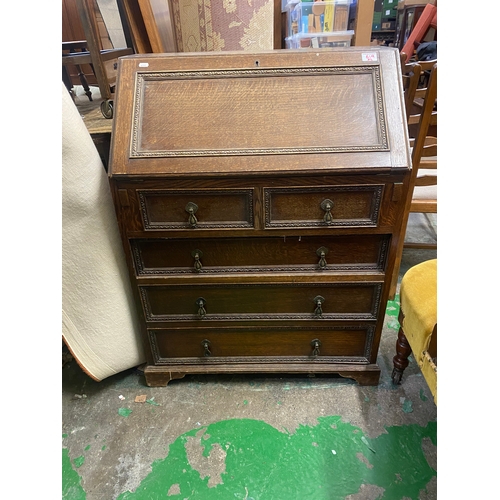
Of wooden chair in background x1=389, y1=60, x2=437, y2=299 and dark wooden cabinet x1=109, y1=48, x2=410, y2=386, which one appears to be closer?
dark wooden cabinet x1=109, y1=48, x2=410, y2=386

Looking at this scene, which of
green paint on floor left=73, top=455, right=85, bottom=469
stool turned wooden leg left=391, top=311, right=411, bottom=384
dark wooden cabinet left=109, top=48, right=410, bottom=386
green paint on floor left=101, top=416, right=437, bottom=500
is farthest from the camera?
stool turned wooden leg left=391, top=311, right=411, bottom=384

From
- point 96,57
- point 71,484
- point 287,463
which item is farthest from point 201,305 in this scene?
point 96,57

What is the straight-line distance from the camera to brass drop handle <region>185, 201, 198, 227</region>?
1.18 m

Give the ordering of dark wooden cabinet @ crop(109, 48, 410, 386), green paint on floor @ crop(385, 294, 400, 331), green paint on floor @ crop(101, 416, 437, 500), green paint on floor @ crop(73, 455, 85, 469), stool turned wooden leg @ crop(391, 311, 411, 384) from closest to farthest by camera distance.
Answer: dark wooden cabinet @ crop(109, 48, 410, 386)
green paint on floor @ crop(101, 416, 437, 500)
green paint on floor @ crop(73, 455, 85, 469)
stool turned wooden leg @ crop(391, 311, 411, 384)
green paint on floor @ crop(385, 294, 400, 331)

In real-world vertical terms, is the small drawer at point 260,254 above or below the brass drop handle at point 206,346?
above

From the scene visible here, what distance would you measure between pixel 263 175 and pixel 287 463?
1130 mm

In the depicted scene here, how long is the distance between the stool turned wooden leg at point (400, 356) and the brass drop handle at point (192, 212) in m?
0.98

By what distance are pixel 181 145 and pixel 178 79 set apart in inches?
10.6

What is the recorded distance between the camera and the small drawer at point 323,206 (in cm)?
115

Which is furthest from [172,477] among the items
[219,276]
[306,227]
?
[306,227]

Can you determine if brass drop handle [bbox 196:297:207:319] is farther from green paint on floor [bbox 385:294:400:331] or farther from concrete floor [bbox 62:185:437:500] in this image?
green paint on floor [bbox 385:294:400:331]

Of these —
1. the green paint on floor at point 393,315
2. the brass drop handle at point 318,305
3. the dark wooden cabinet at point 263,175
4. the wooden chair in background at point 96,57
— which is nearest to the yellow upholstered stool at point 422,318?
the dark wooden cabinet at point 263,175

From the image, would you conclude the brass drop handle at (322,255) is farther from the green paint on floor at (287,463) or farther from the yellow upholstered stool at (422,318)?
the green paint on floor at (287,463)

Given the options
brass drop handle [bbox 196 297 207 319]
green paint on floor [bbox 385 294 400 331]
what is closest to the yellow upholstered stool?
green paint on floor [bbox 385 294 400 331]
